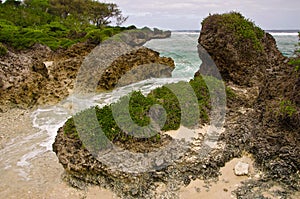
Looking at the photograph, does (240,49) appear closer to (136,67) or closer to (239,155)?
(239,155)

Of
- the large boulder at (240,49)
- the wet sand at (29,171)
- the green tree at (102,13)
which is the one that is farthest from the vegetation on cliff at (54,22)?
the wet sand at (29,171)

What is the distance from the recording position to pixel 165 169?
6.03 meters

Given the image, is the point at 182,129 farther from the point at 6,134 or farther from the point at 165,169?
the point at 6,134

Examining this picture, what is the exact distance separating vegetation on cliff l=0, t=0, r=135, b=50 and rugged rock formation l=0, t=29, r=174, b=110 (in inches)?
162

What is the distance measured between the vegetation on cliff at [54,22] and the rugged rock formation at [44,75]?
4.12 m

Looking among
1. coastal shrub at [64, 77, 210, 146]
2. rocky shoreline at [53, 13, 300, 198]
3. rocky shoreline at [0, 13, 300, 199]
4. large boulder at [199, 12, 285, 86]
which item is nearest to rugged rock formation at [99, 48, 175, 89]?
large boulder at [199, 12, 285, 86]

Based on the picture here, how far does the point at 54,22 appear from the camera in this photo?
33.9 m

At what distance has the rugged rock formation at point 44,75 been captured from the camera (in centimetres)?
1214

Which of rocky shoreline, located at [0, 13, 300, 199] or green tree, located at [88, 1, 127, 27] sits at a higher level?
green tree, located at [88, 1, 127, 27]

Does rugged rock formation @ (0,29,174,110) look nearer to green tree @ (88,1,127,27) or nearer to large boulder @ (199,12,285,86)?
large boulder @ (199,12,285,86)

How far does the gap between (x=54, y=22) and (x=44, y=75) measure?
2199 cm

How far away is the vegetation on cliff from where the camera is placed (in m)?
22.1

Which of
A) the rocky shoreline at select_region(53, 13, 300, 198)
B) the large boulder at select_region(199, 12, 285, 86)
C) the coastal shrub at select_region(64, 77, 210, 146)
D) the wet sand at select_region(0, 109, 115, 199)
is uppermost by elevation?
the large boulder at select_region(199, 12, 285, 86)

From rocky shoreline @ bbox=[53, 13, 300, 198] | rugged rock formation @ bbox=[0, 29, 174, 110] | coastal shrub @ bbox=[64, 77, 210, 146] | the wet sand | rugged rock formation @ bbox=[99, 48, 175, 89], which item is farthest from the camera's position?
rugged rock formation @ bbox=[99, 48, 175, 89]
